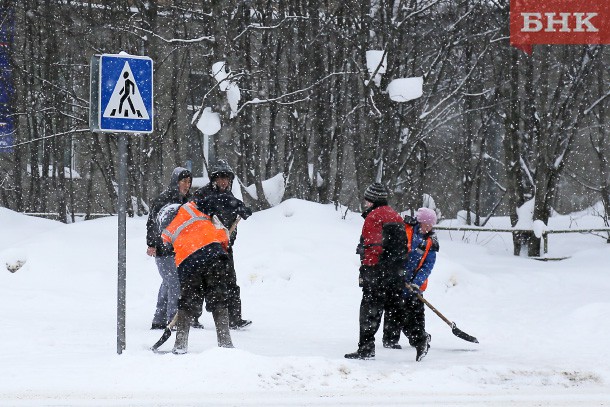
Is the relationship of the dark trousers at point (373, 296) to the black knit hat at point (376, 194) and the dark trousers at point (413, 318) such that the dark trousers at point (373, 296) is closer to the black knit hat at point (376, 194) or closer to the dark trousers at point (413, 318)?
the dark trousers at point (413, 318)

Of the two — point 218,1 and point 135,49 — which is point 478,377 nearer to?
point 218,1

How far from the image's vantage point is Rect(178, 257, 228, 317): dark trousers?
27.6ft

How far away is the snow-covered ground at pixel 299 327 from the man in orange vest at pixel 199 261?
0.51m

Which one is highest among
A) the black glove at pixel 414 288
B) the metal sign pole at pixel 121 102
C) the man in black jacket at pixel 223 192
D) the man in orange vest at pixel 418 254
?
the metal sign pole at pixel 121 102

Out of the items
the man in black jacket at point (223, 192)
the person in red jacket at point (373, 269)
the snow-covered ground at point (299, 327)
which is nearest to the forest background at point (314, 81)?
the snow-covered ground at point (299, 327)

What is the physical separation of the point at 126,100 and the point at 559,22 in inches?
513

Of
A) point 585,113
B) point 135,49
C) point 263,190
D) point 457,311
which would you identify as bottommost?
point 457,311

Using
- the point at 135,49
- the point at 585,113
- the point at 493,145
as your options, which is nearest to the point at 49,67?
the point at 135,49

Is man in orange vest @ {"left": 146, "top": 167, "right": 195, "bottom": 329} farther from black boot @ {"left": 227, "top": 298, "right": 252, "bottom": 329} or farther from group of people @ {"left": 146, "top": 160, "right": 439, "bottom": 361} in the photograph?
black boot @ {"left": 227, "top": 298, "right": 252, "bottom": 329}

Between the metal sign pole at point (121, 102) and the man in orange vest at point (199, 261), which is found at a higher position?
the metal sign pole at point (121, 102)

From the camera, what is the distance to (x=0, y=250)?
50.5 ft

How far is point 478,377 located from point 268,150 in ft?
46.9

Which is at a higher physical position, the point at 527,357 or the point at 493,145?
the point at 493,145

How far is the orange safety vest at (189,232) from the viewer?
27.5 feet
